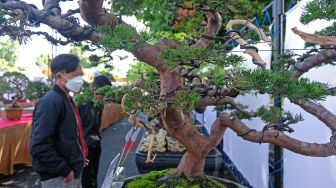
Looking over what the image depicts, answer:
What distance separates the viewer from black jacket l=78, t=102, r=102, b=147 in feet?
9.06

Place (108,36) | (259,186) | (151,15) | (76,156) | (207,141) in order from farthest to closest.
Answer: (151,15) → (259,186) → (207,141) → (76,156) → (108,36)

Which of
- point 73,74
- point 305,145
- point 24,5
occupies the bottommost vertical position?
point 305,145

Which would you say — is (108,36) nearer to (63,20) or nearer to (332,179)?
(63,20)

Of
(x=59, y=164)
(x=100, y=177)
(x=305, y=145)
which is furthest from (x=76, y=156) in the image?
(x=100, y=177)

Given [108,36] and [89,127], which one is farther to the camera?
[89,127]

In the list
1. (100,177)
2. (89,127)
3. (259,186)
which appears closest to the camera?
(259,186)

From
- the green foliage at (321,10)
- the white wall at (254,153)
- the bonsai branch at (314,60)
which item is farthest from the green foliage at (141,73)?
the green foliage at (321,10)

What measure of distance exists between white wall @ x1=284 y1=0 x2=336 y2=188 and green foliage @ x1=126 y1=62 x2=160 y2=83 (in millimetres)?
887

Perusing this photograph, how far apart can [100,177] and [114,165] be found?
8.26 ft

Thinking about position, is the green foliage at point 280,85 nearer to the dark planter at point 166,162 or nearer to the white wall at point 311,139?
the white wall at point 311,139

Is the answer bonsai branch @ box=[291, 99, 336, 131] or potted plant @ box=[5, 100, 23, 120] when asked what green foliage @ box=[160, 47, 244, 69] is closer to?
bonsai branch @ box=[291, 99, 336, 131]

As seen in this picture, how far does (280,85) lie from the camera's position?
1048 mm

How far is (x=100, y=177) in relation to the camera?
4.12 metres

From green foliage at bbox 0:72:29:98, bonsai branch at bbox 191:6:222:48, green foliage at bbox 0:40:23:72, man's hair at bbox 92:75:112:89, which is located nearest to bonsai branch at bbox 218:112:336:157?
bonsai branch at bbox 191:6:222:48
